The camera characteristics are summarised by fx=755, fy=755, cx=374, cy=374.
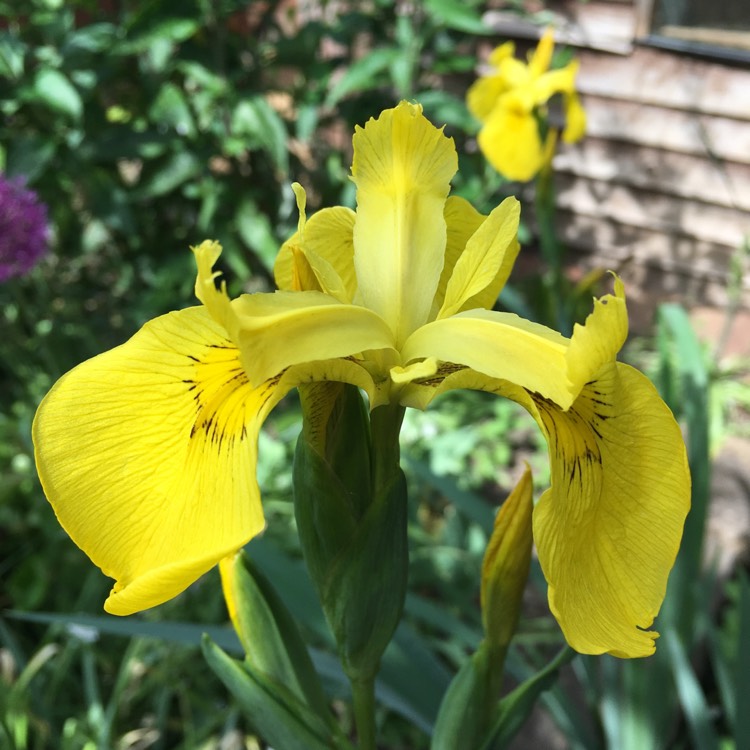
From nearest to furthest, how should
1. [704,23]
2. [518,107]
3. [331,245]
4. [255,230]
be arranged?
[331,245] → [518,107] → [255,230] → [704,23]

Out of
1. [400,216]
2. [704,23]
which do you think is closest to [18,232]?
[400,216]

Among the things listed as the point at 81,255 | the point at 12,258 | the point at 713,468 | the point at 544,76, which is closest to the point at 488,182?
the point at 544,76

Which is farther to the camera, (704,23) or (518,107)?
(704,23)

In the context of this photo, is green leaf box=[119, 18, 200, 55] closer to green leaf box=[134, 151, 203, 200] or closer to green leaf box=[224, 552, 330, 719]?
green leaf box=[134, 151, 203, 200]

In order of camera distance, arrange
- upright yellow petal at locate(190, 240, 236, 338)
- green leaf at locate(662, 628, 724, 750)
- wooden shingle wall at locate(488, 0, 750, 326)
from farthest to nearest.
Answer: wooden shingle wall at locate(488, 0, 750, 326)
green leaf at locate(662, 628, 724, 750)
upright yellow petal at locate(190, 240, 236, 338)

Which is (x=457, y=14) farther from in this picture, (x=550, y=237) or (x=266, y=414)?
(x=266, y=414)

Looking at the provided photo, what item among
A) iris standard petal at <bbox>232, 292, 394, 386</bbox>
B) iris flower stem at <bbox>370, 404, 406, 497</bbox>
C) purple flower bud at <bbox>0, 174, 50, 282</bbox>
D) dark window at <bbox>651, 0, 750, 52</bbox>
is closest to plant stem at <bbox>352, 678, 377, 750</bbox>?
iris flower stem at <bbox>370, 404, 406, 497</bbox>

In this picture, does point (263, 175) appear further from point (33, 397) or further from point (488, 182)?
point (33, 397)
